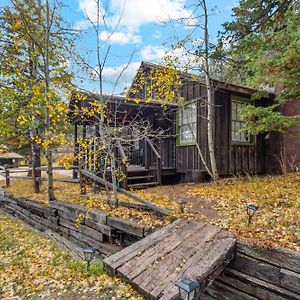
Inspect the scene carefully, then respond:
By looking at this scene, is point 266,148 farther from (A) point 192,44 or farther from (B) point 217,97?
(A) point 192,44

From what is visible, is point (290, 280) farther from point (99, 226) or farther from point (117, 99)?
point (117, 99)

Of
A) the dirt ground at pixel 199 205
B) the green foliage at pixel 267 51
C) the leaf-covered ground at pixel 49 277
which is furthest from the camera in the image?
the dirt ground at pixel 199 205

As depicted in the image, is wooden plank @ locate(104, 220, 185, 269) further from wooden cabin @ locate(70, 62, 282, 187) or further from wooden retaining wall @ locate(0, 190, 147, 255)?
wooden cabin @ locate(70, 62, 282, 187)

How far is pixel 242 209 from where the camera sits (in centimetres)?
466

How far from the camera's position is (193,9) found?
759 cm

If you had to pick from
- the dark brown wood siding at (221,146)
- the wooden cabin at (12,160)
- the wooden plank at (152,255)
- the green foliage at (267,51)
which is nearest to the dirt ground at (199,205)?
Result: the wooden plank at (152,255)

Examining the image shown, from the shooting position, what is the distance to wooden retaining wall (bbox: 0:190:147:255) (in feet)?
15.3

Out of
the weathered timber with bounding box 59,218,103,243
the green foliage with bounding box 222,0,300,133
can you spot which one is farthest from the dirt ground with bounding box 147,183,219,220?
the green foliage with bounding box 222,0,300,133

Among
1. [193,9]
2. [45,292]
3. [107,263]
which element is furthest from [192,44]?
[45,292]

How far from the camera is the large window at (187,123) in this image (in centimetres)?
889

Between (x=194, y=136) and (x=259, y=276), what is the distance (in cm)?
600

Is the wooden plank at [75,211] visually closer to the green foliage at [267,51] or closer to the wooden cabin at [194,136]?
the wooden cabin at [194,136]

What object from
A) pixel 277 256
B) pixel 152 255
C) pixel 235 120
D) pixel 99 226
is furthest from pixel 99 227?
pixel 235 120

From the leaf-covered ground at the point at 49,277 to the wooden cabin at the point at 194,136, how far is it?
3.68 metres
